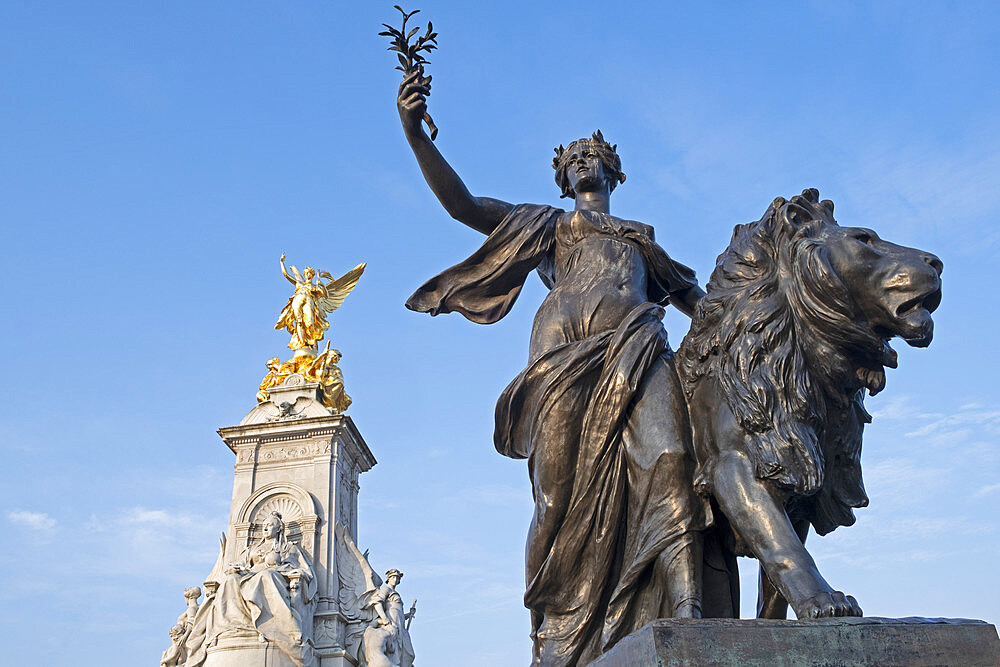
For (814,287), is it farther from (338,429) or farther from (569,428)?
(338,429)

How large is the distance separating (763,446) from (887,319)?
0.59m

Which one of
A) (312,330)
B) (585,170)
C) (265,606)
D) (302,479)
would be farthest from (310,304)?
(585,170)

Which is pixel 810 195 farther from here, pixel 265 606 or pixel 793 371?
pixel 265 606

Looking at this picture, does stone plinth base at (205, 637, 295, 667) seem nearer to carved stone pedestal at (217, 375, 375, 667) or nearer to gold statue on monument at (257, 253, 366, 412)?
carved stone pedestal at (217, 375, 375, 667)

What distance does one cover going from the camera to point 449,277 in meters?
4.62

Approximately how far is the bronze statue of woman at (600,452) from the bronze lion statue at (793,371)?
5.8 inches

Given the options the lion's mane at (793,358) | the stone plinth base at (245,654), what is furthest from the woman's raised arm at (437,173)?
the stone plinth base at (245,654)

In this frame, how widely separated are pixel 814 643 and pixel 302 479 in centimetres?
2012

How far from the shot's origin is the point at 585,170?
4.63 m

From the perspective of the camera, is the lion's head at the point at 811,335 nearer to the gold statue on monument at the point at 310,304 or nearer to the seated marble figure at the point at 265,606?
the seated marble figure at the point at 265,606

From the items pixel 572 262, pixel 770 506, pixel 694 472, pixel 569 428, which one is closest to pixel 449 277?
pixel 572 262

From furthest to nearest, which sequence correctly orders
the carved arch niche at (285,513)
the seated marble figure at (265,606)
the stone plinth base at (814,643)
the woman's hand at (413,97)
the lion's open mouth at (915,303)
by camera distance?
the carved arch niche at (285,513), the seated marble figure at (265,606), the woman's hand at (413,97), the lion's open mouth at (915,303), the stone plinth base at (814,643)

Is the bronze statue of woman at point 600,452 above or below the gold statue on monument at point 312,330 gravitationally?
below

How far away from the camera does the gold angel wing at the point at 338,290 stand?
90.6ft
